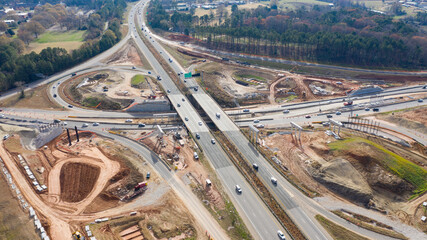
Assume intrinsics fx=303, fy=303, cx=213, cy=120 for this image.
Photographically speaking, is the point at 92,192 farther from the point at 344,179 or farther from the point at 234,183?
the point at 344,179

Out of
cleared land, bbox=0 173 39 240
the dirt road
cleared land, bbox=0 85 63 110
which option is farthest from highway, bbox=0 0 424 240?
cleared land, bbox=0 173 39 240

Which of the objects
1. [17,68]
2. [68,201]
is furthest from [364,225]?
[17,68]

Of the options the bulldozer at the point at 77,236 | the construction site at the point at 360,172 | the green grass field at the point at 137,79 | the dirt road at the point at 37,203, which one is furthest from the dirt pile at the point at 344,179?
the green grass field at the point at 137,79

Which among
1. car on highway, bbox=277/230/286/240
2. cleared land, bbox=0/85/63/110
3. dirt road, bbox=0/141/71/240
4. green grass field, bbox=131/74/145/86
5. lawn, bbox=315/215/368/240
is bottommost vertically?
lawn, bbox=315/215/368/240

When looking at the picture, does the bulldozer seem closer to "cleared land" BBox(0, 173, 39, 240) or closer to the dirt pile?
"cleared land" BBox(0, 173, 39, 240)

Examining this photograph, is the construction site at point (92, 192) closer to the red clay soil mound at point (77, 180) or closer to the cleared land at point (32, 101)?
the red clay soil mound at point (77, 180)

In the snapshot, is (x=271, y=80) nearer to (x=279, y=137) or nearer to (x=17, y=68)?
(x=279, y=137)

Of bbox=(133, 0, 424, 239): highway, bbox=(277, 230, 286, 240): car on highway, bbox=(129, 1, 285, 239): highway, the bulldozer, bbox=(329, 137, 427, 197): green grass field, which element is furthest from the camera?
bbox=(329, 137, 427, 197): green grass field
